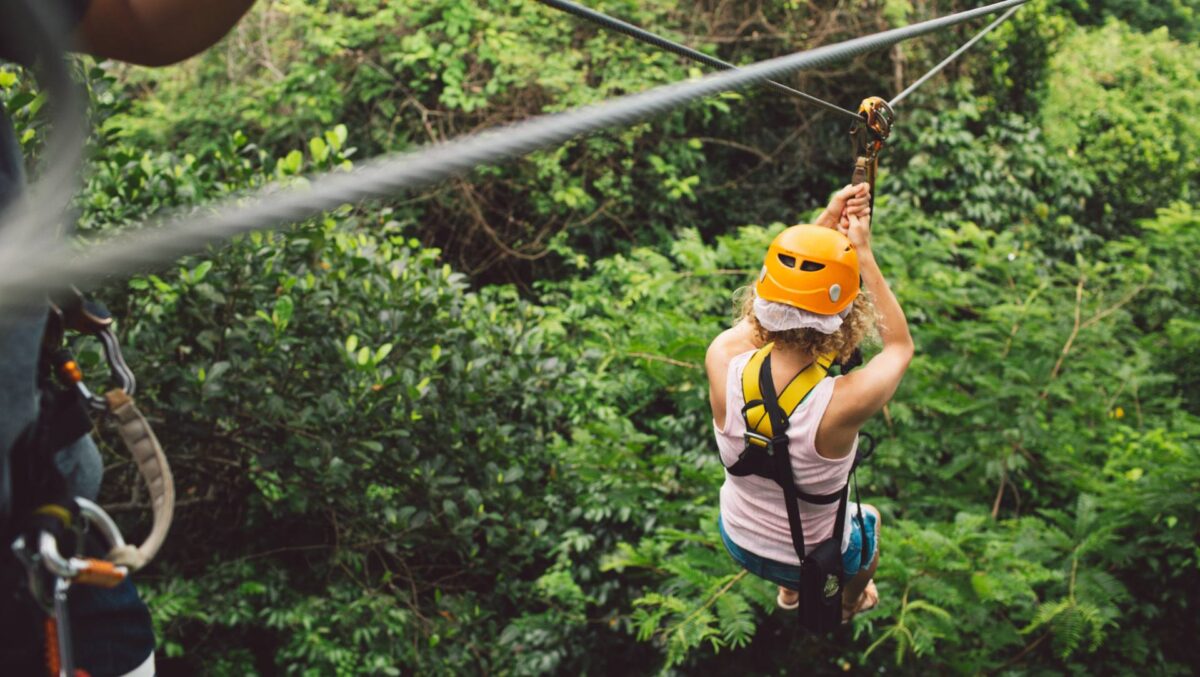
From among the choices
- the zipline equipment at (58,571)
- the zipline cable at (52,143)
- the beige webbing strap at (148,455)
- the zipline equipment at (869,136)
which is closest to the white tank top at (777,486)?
the zipline equipment at (869,136)

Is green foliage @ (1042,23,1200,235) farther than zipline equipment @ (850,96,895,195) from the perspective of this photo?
Yes

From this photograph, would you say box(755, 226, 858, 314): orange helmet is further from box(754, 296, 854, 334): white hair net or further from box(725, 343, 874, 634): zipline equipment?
box(725, 343, 874, 634): zipline equipment

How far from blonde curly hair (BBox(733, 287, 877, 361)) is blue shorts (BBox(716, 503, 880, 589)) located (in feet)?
1.70

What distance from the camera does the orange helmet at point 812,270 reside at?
2453mm

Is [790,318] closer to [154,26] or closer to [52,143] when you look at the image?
[154,26]

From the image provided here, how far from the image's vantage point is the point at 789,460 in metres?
2.52

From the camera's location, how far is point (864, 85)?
31.4ft

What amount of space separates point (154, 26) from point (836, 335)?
185 cm

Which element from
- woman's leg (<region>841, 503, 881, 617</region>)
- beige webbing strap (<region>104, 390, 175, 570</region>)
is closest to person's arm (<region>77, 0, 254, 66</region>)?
beige webbing strap (<region>104, 390, 175, 570</region>)

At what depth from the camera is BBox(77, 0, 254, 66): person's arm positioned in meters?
1.13

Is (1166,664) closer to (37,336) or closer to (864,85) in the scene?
(37,336)

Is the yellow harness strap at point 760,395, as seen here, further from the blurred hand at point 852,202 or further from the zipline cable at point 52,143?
the zipline cable at point 52,143

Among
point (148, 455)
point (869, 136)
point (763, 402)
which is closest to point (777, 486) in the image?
point (763, 402)

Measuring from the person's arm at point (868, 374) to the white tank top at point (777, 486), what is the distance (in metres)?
0.04
